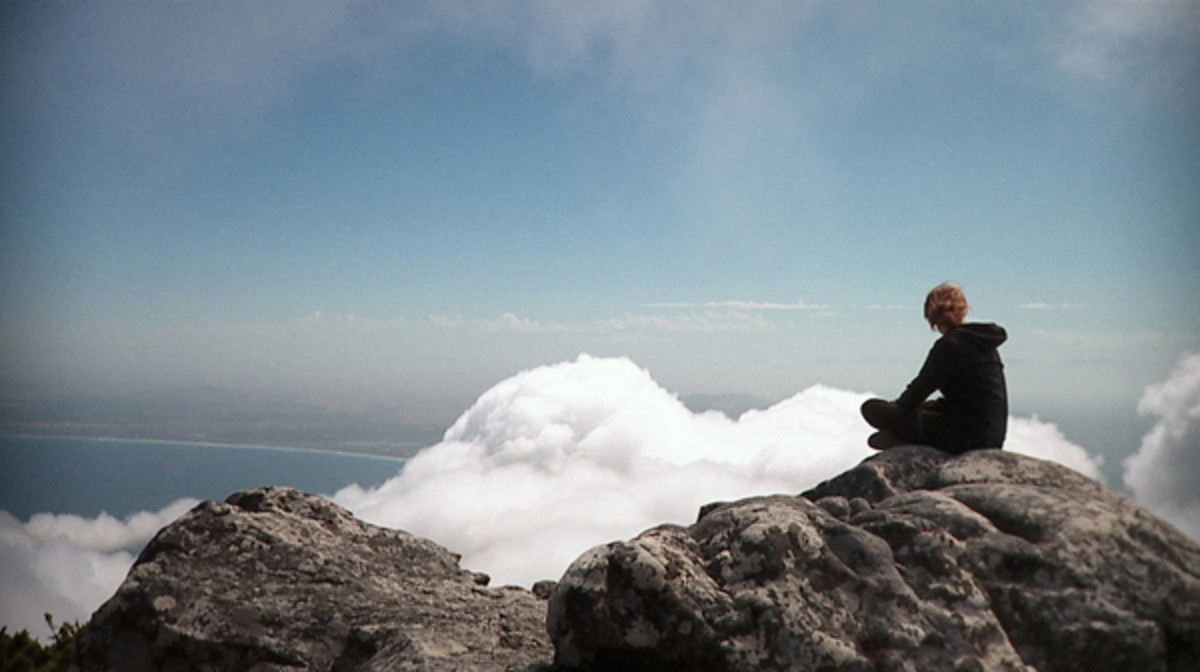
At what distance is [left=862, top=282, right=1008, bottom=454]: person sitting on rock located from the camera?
371 inches

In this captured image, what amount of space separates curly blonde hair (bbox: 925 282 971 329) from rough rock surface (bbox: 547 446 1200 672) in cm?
329

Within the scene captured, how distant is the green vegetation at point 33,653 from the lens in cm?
1061

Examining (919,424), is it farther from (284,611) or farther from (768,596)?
(284,611)

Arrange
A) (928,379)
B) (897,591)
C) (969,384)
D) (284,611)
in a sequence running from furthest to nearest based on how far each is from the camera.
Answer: (928,379) → (969,384) → (284,611) → (897,591)

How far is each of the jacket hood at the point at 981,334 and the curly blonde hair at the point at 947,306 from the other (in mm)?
207

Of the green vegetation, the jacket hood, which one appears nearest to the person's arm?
the jacket hood

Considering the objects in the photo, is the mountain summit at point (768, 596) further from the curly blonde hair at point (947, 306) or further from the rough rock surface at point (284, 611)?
the curly blonde hair at point (947, 306)

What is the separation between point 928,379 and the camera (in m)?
9.88

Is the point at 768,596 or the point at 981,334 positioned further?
the point at 981,334

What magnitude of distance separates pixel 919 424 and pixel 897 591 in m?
4.29

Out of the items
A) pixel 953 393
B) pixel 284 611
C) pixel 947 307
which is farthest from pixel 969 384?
pixel 284 611

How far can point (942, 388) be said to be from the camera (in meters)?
9.84

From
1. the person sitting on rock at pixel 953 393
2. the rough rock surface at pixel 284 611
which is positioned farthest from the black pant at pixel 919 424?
the rough rock surface at pixel 284 611

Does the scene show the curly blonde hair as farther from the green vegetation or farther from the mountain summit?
the green vegetation
